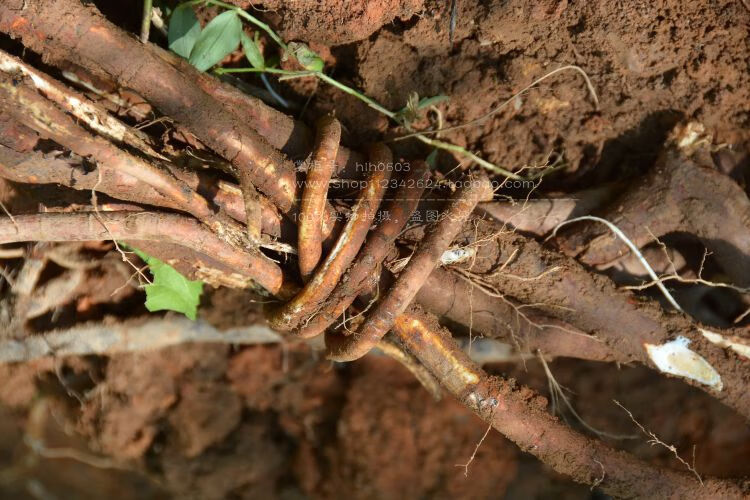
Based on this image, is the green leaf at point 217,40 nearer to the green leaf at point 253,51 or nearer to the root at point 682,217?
the green leaf at point 253,51

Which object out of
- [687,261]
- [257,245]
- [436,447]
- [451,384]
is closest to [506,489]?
[436,447]

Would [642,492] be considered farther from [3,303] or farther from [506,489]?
[3,303]

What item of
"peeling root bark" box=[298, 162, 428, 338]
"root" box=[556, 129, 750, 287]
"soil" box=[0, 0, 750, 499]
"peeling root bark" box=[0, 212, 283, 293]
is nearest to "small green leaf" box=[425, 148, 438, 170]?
"soil" box=[0, 0, 750, 499]

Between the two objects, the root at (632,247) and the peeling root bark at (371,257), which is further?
the root at (632,247)

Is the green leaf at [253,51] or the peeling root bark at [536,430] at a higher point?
the green leaf at [253,51]

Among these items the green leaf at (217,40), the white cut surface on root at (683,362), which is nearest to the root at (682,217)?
the white cut surface on root at (683,362)
